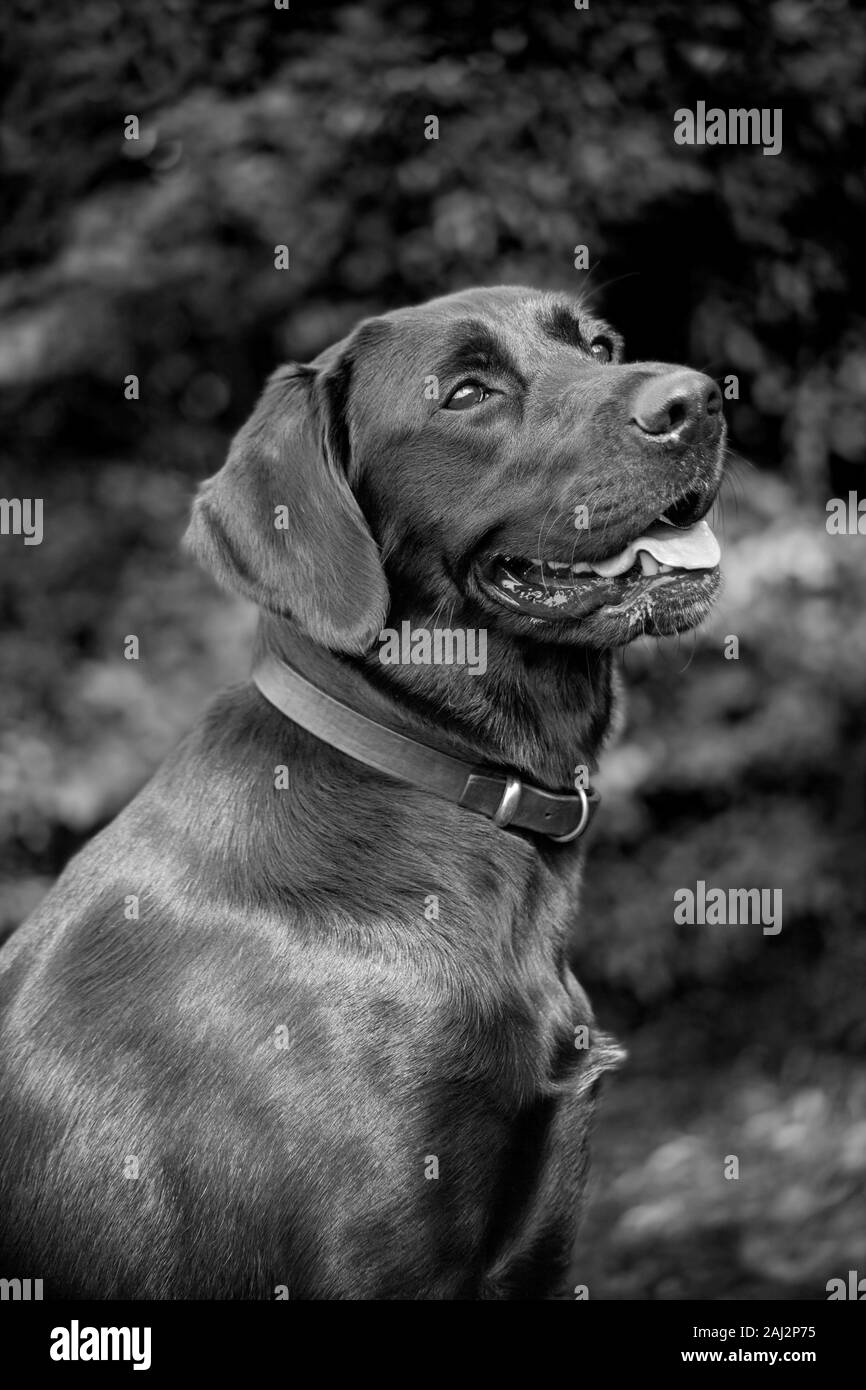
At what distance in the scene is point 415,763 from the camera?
2654 millimetres

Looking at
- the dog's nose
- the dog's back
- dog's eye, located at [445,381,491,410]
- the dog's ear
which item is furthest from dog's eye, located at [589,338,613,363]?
the dog's back

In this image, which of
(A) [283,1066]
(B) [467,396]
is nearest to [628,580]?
(B) [467,396]

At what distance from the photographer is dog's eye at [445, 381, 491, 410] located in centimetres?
288

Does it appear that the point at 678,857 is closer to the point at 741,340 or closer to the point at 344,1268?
the point at 741,340

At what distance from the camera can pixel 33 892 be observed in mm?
4570

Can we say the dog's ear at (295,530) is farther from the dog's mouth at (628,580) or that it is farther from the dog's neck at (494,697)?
the dog's mouth at (628,580)

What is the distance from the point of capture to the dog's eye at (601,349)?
3230 millimetres

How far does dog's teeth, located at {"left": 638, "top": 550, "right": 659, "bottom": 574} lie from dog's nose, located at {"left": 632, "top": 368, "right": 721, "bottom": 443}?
0.23m

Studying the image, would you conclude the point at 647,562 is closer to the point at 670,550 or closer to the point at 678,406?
the point at 670,550

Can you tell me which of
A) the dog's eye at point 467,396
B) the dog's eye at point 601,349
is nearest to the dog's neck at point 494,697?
the dog's eye at point 467,396

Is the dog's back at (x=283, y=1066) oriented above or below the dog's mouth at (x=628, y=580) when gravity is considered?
below

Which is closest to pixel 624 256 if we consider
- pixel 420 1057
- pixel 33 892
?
pixel 33 892

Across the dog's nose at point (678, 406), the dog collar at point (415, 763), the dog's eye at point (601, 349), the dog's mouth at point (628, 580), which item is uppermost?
the dog's eye at point (601, 349)

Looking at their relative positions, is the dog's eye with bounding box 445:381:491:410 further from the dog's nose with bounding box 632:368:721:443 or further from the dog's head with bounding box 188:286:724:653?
the dog's nose with bounding box 632:368:721:443
